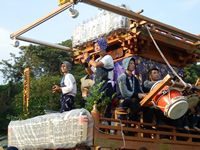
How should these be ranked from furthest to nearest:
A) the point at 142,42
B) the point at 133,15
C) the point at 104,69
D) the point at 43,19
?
the point at 142,42
the point at 43,19
the point at 104,69
the point at 133,15

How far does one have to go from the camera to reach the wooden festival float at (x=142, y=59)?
582 cm

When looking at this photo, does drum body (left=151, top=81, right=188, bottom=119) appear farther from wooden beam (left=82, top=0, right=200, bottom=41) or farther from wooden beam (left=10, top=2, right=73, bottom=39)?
wooden beam (left=10, top=2, right=73, bottom=39)

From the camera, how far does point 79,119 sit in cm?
556

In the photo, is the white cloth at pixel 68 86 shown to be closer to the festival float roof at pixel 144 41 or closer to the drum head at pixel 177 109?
the festival float roof at pixel 144 41

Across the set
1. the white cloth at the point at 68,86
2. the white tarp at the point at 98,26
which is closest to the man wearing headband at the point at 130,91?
the white cloth at the point at 68,86

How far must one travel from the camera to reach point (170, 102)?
6.15m

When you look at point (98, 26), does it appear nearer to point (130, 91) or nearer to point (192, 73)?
point (130, 91)

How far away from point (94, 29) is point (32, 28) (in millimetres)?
2334

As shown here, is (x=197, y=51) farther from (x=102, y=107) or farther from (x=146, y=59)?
(x=102, y=107)

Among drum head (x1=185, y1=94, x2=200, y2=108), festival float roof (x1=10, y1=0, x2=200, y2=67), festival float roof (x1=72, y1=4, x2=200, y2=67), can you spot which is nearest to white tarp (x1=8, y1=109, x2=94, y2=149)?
festival float roof (x1=10, y1=0, x2=200, y2=67)

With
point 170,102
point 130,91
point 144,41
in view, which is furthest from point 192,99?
point 144,41

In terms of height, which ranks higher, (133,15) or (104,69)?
(133,15)

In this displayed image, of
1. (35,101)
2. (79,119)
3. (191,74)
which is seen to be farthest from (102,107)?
(191,74)

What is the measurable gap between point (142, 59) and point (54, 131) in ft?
12.2
